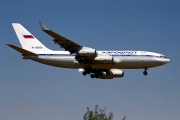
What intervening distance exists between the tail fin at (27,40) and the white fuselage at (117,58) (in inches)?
147

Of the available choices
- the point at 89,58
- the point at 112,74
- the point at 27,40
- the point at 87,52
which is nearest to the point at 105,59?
the point at 89,58

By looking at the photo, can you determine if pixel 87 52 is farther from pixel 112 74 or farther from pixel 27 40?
pixel 27 40

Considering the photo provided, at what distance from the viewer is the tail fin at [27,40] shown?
73750 millimetres

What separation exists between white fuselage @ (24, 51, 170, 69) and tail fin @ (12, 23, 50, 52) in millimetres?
3723

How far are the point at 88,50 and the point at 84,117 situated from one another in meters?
13.2

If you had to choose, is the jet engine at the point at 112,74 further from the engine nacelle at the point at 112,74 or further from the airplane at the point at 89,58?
the airplane at the point at 89,58

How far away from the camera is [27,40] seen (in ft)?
249

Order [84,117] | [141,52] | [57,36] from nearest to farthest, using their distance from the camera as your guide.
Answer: [57,36], [141,52], [84,117]

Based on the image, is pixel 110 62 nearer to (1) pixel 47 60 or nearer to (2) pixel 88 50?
(2) pixel 88 50

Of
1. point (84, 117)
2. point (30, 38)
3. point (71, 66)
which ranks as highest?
point (30, 38)

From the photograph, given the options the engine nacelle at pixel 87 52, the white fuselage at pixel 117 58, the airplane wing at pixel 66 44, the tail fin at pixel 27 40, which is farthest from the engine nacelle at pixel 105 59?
the tail fin at pixel 27 40

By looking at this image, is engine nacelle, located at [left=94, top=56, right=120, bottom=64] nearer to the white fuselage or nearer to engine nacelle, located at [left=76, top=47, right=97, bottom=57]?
the white fuselage

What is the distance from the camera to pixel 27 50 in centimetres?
6912

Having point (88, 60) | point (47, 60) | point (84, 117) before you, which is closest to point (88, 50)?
point (88, 60)
